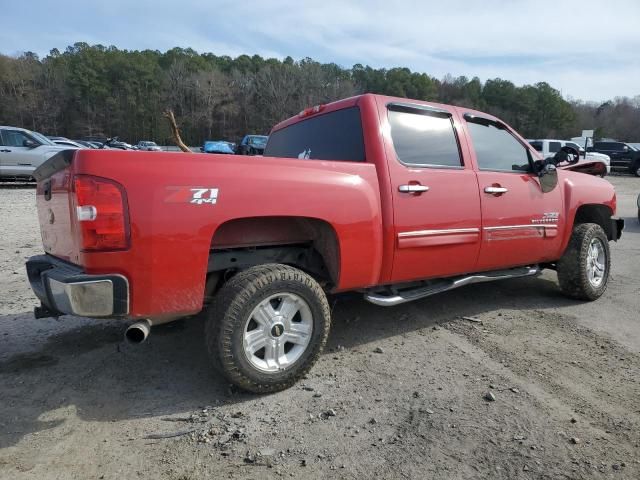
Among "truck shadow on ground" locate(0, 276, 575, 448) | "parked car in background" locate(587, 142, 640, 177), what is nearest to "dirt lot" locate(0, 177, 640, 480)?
"truck shadow on ground" locate(0, 276, 575, 448)

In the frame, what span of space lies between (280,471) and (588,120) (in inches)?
3748

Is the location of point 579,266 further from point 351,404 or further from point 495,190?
point 351,404

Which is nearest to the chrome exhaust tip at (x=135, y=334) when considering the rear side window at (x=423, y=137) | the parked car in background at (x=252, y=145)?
the rear side window at (x=423, y=137)

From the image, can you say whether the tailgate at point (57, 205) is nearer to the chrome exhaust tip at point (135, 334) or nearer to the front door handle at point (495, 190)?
the chrome exhaust tip at point (135, 334)

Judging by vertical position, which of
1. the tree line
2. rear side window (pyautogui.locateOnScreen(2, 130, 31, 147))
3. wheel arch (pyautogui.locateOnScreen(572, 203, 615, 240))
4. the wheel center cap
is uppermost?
the tree line

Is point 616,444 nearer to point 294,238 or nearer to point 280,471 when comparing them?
point 280,471

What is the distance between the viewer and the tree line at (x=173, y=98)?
61000 mm

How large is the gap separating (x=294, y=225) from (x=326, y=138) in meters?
0.92

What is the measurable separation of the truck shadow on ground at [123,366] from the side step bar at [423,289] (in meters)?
0.36

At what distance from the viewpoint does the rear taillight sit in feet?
7.45

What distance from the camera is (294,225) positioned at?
125 inches

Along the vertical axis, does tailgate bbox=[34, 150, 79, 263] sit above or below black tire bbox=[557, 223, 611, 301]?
above

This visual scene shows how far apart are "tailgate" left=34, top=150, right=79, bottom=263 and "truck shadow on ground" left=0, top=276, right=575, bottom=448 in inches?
33.5

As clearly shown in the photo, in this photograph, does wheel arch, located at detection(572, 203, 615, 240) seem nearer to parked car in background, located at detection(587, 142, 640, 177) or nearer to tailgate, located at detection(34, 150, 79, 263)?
tailgate, located at detection(34, 150, 79, 263)
